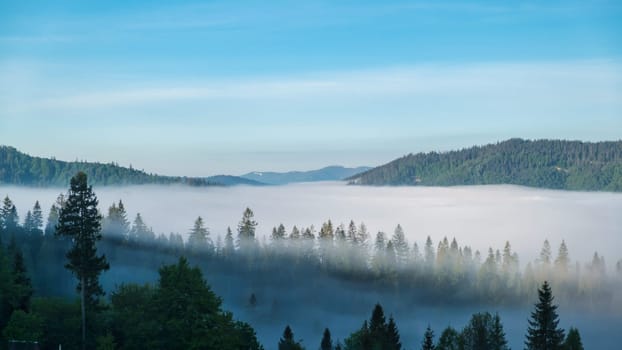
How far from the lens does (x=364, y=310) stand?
497 feet

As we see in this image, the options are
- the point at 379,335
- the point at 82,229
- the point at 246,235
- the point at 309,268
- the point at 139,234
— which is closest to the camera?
the point at 82,229

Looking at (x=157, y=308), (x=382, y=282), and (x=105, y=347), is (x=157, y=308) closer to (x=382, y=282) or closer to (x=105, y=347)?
(x=105, y=347)

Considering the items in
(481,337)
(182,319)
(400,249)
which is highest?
(182,319)

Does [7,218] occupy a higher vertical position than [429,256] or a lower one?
higher

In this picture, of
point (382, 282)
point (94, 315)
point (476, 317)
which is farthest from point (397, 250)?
point (94, 315)

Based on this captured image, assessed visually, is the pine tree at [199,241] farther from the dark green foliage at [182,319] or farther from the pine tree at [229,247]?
the dark green foliage at [182,319]

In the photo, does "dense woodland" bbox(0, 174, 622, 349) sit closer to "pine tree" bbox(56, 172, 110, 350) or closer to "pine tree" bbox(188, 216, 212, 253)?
"pine tree" bbox(188, 216, 212, 253)

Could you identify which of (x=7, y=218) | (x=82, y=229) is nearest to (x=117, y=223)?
(x=7, y=218)

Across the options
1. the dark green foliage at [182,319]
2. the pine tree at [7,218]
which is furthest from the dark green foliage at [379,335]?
the pine tree at [7,218]

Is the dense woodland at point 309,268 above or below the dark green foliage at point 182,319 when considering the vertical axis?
below

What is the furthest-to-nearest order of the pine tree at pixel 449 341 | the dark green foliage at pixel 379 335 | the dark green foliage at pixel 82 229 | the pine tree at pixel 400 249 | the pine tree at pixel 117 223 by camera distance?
the pine tree at pixel 400 249
the pine tree at pixel 117 223
the pine tree at pixel 449 341
the dark green foliage at pixel 379 335
the dark green foliage at pixel 82 229

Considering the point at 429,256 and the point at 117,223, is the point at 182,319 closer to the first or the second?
Answer: the point at 117,223

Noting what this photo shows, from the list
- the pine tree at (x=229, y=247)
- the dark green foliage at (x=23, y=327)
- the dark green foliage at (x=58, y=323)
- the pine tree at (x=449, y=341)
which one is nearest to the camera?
the dark green foliage at (x=23, y=327)

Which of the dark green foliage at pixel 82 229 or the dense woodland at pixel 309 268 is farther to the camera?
the dense woodland at pixel 309 268
